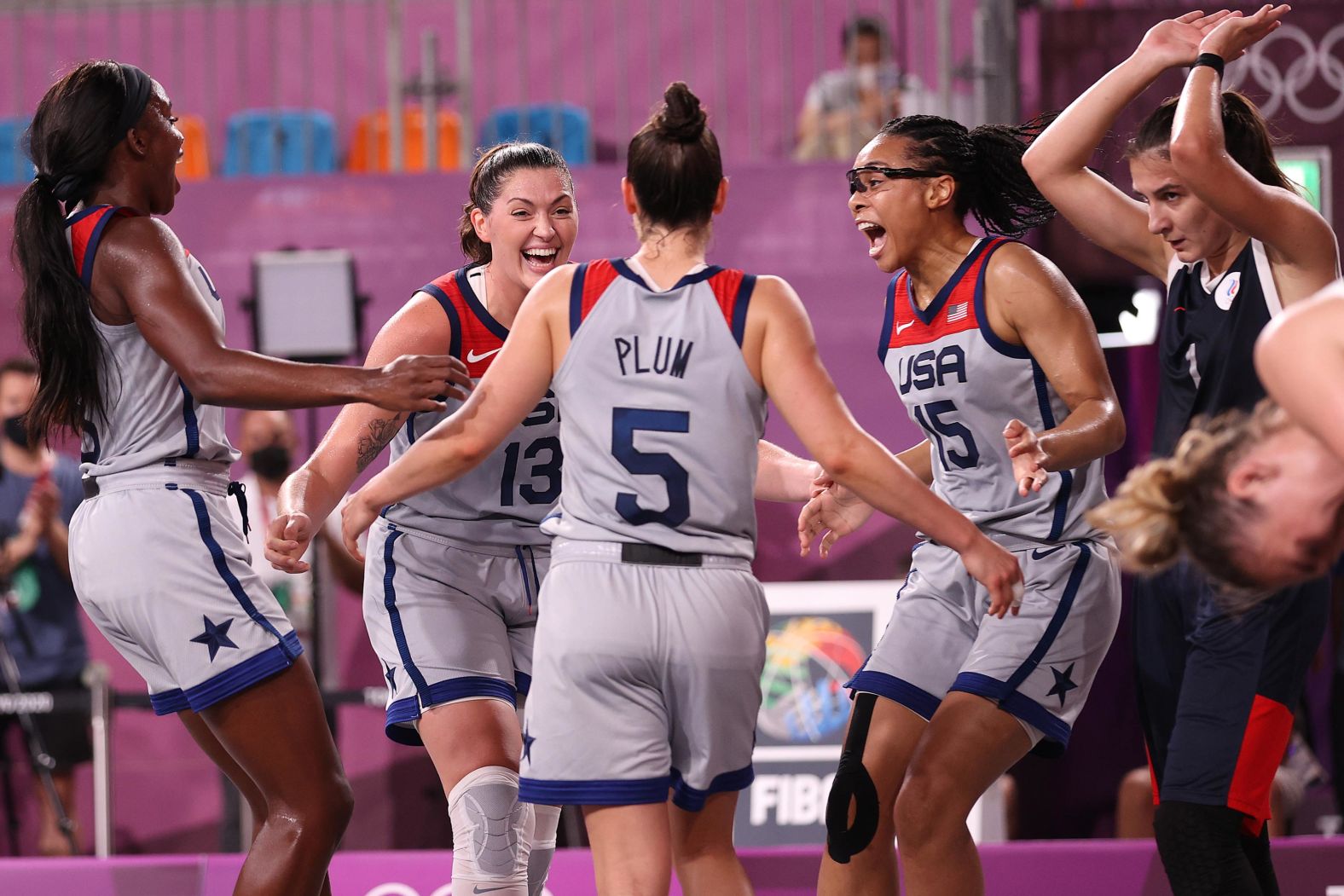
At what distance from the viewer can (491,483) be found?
3771 millimetres

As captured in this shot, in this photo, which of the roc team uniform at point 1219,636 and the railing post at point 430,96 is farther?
the railing post at point 430,96

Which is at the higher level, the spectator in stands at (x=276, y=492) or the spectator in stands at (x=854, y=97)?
the spectator in stands at (x=854, y=97)

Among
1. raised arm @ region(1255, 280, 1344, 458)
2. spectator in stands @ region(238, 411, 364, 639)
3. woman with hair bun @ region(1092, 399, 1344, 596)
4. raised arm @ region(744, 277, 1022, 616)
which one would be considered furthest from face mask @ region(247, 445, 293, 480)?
raised arm @ region(1255, 280, 1344, 458)

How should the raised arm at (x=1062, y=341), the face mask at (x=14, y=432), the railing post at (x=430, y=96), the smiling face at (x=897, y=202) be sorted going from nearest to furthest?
the raised arm at (x=1062, y=341) → the smiling face at (x=897, y=202) → the face mask at (x=14, y=432) → the railing post at (x=430, y=96)

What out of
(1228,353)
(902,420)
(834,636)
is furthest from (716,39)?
(1228,353)

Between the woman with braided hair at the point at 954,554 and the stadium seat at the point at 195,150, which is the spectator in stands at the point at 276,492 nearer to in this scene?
the stadium seat at the point at 195,150

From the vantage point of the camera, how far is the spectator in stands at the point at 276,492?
270 inches

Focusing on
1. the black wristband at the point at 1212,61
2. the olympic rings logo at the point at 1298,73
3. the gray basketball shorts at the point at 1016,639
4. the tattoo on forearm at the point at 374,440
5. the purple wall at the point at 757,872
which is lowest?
the purple wall at the point at 757,872

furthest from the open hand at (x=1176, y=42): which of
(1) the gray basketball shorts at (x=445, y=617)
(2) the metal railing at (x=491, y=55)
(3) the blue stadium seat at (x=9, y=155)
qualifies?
(3) the blue stadium seat at (x=9, y=155)

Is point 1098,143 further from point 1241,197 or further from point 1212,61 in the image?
point 1241,197

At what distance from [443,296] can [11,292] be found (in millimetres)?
4366

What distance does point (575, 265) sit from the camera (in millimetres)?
3096

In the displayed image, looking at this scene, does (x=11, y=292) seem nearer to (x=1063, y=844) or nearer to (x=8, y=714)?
(x=8, y=714)

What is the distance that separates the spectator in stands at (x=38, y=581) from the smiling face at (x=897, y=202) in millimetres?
4577
